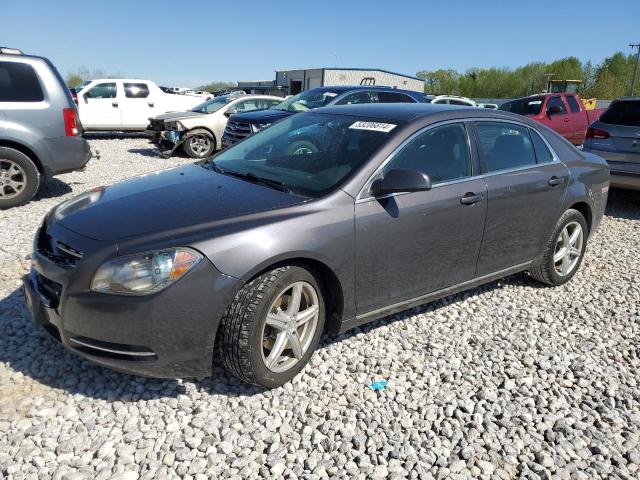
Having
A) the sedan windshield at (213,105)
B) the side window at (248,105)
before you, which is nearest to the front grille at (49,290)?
the sedan windshield at (213,105)

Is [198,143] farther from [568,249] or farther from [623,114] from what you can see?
[568,249]

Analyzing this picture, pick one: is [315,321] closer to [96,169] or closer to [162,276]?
[162,276]

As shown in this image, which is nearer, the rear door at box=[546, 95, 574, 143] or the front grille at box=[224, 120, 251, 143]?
the front grille at box=[224, 120, 251, 143]

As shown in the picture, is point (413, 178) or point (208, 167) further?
point (208, 167)

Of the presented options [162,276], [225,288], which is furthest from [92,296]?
[225,288]

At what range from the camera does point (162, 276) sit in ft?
8.44

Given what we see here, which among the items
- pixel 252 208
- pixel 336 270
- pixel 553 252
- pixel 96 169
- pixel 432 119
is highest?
pixel 432 119

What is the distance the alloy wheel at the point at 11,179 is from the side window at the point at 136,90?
30.7 feet

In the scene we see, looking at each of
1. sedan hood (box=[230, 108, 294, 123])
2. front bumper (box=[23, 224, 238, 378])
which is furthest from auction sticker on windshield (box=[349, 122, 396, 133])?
sedan hood (box=[230, 108, 294, 123])

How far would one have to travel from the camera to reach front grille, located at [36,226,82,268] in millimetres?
2709

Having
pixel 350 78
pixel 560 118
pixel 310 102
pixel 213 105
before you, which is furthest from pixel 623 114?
pixel 350 78

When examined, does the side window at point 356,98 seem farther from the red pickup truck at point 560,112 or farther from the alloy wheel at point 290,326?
the alloy wheel at point 290,326

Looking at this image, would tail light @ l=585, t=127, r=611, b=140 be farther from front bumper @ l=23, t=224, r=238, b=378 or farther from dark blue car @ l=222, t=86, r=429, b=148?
front bumper @ l=23, t=224, r=238, b=378

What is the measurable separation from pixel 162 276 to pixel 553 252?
352 centimetres
